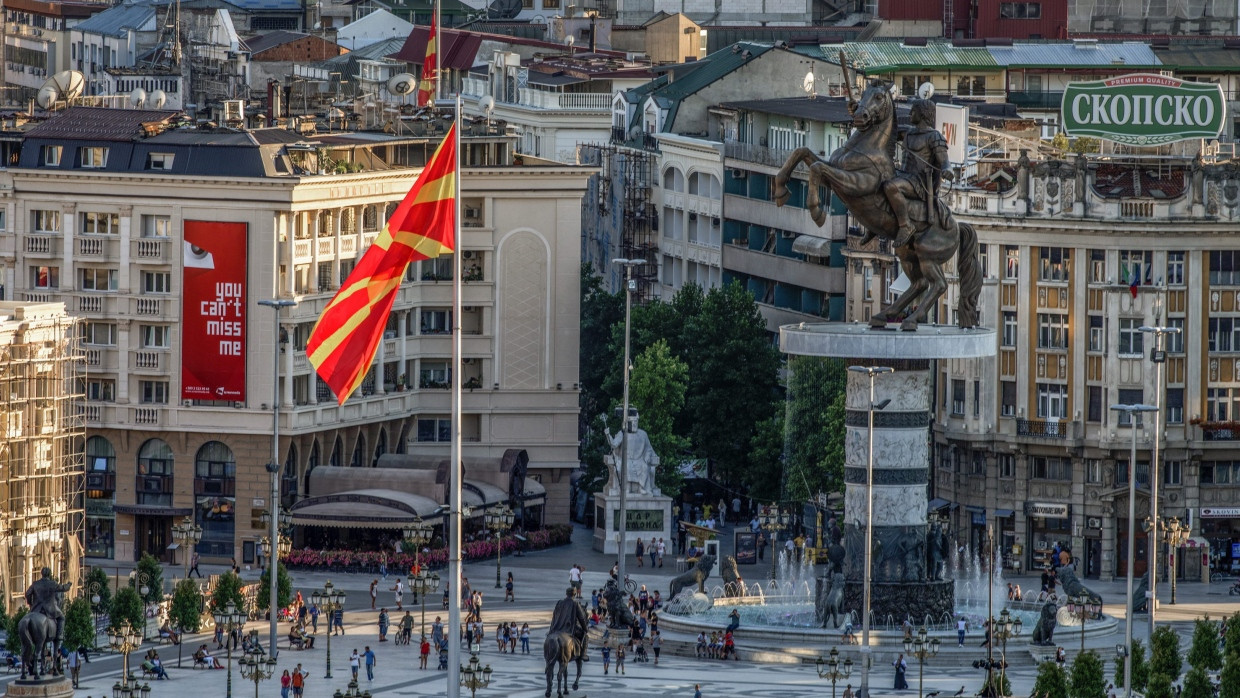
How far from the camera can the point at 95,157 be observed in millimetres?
170875

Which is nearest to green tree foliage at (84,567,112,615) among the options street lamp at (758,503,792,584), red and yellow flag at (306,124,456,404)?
street lamp at (758,503,792,584)

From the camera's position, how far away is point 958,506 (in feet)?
562

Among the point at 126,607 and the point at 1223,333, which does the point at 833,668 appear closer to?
the point at 126,607

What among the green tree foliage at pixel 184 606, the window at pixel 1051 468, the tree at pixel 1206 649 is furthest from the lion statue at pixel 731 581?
the tree at pixel 1206 649

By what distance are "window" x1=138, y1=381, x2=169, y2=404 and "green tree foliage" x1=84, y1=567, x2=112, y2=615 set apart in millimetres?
25747

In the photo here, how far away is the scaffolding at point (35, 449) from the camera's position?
149m

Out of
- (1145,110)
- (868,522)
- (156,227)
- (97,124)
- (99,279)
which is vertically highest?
(1145,110)

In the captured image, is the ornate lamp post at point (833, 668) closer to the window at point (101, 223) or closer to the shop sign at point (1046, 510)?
the shop sign at point (1046, 510)

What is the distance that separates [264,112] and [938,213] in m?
66.4

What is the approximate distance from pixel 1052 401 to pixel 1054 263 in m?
6.29

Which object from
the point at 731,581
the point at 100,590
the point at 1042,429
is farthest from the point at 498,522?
the point at 1042,429

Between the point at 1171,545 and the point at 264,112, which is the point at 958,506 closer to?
the point at 1171,545

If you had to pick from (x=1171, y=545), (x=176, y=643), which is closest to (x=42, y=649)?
(x=176, y=643)

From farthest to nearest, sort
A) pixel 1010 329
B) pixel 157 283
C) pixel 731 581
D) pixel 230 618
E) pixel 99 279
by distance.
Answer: pixel 99 279 → pixel 157 283 → pixel 1010 329 → pixel 731 581 → pixel 230 618
